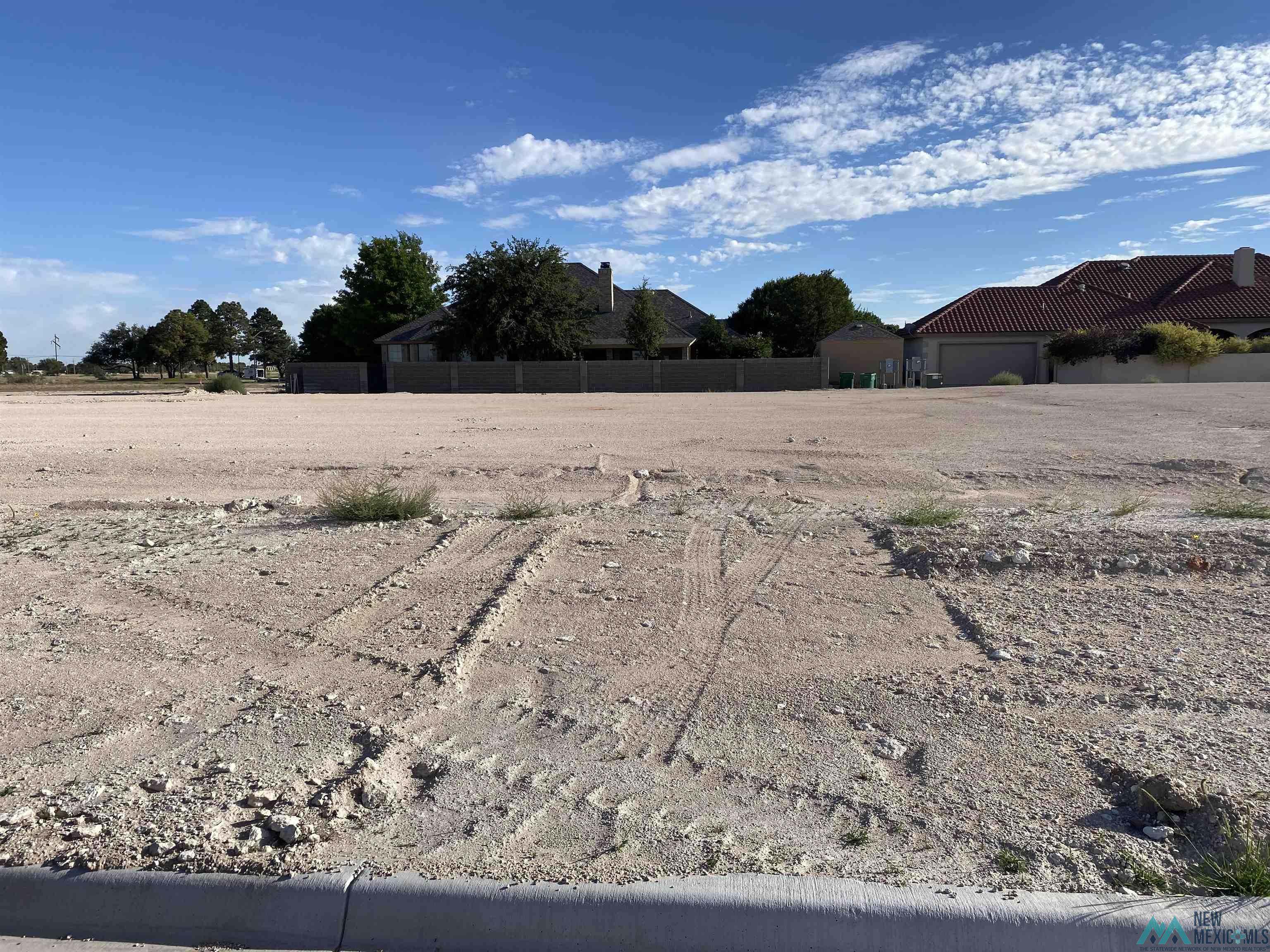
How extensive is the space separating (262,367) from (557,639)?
441 ft

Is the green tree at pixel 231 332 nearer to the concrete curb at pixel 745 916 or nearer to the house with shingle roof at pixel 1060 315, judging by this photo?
the house with shingle roof at pixel 1060 315

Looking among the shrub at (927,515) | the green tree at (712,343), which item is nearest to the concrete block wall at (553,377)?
the green tree at (712,343)

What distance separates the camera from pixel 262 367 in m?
128

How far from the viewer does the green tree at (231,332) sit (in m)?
100

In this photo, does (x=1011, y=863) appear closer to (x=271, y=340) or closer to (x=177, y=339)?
(x=177, y=339)

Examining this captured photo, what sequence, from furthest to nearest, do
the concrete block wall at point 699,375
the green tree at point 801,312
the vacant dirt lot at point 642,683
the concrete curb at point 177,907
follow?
the green tree at point 801,312 < the concrete block wall at point 699,375 < the vacant dirt lot at point 642,683 < the concrete curb at point 177,907

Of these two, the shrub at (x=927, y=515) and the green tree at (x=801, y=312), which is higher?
the green tree at (x=801, y=312)

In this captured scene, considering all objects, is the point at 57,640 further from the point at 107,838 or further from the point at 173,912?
the point at 173,912

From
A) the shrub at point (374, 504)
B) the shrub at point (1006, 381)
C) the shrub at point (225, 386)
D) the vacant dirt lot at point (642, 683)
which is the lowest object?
the vacant dirt lot at point (642, 683)

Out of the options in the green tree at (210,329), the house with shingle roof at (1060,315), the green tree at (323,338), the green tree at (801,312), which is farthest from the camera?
the green tree at (210,329)

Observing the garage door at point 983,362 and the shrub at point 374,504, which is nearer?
the shrub at point 374,504

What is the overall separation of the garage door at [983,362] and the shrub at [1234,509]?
4684 cm

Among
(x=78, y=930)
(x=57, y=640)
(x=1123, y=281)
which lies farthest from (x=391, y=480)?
(x=1123, y=281)

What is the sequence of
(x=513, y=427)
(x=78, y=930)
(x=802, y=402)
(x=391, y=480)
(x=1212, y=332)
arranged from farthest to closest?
(x=1212, y=332) < (x=802, y=402) < (x=513, y=427) < (x=391, y=480) < (x=78, y=930)
